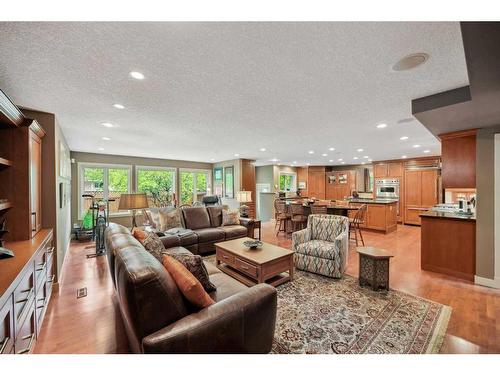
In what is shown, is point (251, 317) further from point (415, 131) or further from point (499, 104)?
point (415, 131)

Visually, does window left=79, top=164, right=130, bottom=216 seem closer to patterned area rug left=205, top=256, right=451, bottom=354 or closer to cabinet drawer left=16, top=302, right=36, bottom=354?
cabinet drawer left=16, top=302, right=36, bottom=354

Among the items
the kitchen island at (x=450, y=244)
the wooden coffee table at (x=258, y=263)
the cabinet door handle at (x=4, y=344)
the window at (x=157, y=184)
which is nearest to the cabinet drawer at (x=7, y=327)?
the cabinet door handle at (x=4, y=344)

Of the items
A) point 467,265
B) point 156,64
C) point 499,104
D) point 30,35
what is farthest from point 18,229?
point 467,265

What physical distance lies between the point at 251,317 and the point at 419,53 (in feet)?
7.53

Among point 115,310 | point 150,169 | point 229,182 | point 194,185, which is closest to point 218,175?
point 229,182

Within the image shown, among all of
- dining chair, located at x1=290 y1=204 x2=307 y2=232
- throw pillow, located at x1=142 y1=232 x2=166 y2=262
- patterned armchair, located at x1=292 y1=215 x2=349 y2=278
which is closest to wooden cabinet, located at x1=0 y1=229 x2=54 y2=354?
throw pillow, located at x1=142 y1=232 x2=166 y2=262

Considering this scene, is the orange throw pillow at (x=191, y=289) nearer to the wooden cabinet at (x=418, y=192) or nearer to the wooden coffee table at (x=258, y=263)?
the wooden coffee table at (x=258, y=263)

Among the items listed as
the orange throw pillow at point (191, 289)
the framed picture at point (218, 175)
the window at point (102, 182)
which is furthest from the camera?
the framed picture at point (218, 175)

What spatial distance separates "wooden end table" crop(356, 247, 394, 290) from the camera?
8.80ft

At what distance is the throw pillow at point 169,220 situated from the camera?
4.30m

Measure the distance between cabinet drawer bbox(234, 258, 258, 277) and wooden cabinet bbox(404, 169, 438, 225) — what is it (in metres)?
7.31

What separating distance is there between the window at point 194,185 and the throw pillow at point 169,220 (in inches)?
147

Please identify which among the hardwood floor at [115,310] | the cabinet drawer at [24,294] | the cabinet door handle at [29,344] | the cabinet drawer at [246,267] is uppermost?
the cabinet drawer at [24,294]

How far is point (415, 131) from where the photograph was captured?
392cm
